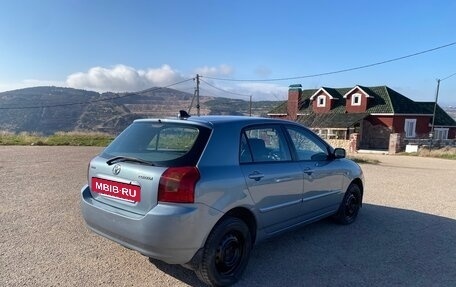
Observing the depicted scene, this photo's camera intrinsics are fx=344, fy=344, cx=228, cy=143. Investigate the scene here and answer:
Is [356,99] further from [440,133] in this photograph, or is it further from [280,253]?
[280,253]

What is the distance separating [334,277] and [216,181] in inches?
65.6

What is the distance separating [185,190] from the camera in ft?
9.82

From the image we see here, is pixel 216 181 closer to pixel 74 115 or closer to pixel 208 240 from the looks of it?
pixel 208 240

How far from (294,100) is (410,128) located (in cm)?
1299

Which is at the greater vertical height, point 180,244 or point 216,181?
point 216,181

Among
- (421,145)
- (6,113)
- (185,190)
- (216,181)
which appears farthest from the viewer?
(6,113)

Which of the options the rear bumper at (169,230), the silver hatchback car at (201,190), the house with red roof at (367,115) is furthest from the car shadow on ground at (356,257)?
the house with red roof at (367,115)

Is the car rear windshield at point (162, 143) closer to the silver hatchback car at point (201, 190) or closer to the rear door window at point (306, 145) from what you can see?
the silver hatchback car at point (201, 190)

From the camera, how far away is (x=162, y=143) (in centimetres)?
369

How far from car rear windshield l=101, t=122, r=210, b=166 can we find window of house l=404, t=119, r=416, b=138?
3818 cm

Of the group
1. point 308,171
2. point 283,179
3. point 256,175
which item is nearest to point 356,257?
point 308,171

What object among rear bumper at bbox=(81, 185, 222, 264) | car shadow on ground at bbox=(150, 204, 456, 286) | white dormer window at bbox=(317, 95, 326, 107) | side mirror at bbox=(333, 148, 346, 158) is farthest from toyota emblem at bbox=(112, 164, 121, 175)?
white dormer window at bbox=(317, 95, 326, 107)

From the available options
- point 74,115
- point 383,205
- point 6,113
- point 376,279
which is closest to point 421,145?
point 383,205

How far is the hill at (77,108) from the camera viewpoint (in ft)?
187
